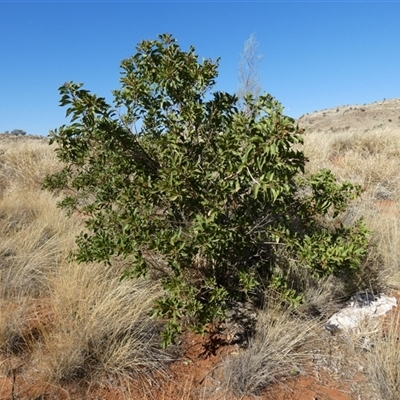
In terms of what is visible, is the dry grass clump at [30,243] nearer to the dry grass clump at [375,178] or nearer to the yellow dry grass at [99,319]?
the yellow dry grass at [99,319]

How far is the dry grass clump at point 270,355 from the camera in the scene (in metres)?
2.34

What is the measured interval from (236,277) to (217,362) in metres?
0.72

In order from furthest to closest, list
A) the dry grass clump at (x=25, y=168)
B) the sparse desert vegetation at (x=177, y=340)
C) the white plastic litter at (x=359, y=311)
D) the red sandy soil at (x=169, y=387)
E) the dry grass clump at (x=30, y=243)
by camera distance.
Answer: the dry grass clump at (x=25, y=168)
the dry grass clump at (x=30, y=243)
the white plastic litter at (x=359, y=311)
the sparse desert vegetation at (x=177, y=340)
the red sandy soil at (x=169, y=387)

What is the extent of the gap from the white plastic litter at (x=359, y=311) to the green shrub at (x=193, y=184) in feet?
1.71

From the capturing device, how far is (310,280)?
11.1 feet

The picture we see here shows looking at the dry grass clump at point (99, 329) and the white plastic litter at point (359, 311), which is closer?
the dry grass clump at point (99, 329)

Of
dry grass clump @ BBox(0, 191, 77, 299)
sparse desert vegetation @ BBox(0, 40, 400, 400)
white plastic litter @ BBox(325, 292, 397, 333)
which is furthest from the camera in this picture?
dry grass clump @ BBox(0, 191, 77, 299)

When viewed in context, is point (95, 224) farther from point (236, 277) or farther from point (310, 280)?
point (310, 280)

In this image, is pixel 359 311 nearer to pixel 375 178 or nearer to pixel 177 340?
pixel 177 340

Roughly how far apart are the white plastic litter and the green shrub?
520mm

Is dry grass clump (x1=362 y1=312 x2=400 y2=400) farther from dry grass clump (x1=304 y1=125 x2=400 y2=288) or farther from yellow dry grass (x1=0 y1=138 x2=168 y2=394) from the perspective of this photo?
yellow dry grass (x1=0 y1=138 x2=168 y2=394)

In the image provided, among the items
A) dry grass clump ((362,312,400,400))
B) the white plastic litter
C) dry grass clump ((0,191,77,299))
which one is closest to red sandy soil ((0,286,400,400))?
dry grass clump ((362,312,400,400))

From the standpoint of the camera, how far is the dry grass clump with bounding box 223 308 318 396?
2.34 m

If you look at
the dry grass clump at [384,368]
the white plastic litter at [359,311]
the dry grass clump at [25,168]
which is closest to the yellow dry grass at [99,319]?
the dry grass clump at [384,368]
